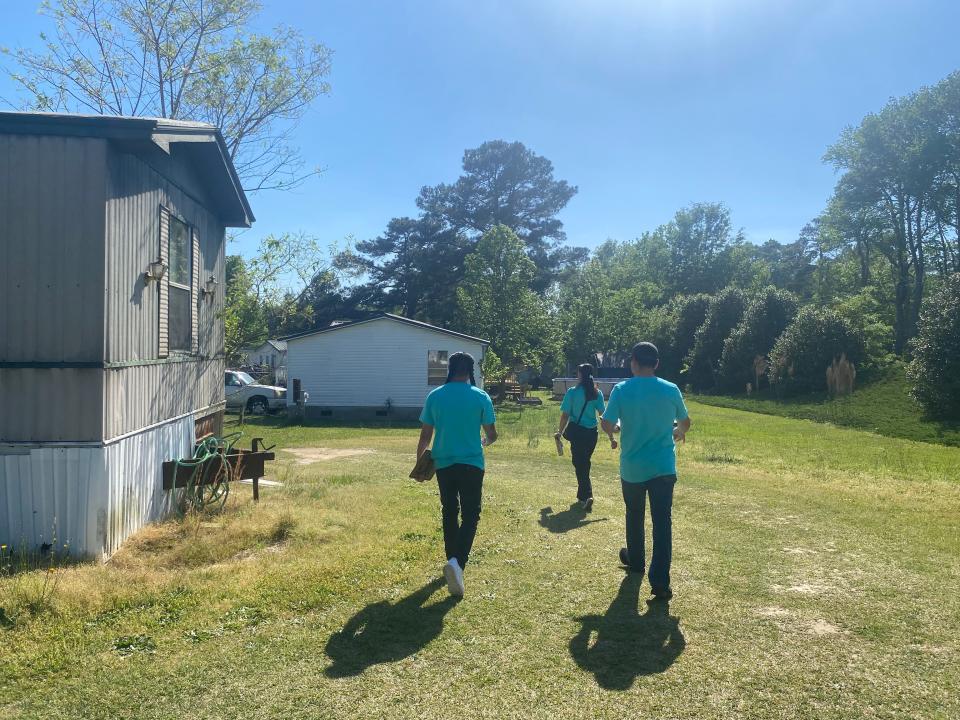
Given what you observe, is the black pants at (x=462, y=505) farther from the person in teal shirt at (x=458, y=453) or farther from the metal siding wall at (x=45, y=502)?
the metal siding wall at (x=45, y=502)

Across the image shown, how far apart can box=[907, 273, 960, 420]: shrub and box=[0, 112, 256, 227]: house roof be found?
20321mm

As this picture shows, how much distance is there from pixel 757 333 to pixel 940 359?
1609 cm

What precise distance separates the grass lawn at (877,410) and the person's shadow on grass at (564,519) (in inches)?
532

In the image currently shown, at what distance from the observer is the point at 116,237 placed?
6.17m

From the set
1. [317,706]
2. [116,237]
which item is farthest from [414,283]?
[317,706]

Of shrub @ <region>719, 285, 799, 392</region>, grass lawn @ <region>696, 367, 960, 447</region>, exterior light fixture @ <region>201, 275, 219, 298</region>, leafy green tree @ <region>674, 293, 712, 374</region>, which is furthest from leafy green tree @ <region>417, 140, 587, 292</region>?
exterior light fixture @ <region>201, 275, 219, 298</region>

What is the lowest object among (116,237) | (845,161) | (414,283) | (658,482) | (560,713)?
(560,713)

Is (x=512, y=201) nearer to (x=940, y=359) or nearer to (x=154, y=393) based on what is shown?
(x=940, y=359)

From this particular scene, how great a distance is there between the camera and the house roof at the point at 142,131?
583cm

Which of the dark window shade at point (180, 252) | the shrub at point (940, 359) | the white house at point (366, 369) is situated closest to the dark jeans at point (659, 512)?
the dark window shade at point (180, 252)

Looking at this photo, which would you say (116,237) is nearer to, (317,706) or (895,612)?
(317,706)

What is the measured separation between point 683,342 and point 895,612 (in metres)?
43.6

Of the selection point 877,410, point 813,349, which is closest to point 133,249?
point 877,410

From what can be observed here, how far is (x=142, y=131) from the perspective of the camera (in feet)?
19.8
